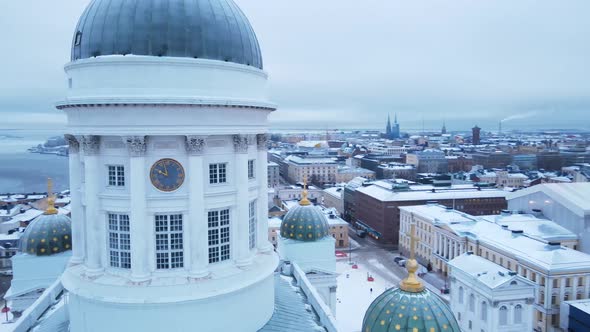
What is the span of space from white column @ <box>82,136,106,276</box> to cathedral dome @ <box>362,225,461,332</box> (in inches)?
492

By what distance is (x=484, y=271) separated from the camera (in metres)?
49.3

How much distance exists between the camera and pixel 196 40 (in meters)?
20.0

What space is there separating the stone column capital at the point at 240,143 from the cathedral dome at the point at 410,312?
364 inches

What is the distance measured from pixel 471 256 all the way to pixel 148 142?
145 ft

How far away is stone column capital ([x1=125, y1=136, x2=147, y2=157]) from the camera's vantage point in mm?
19391

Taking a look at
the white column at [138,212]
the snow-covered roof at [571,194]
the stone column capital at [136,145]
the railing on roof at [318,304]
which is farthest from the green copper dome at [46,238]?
the snow-covered roof at [571,194]

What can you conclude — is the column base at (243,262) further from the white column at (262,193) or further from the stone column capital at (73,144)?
the stone column capital at (73,144)

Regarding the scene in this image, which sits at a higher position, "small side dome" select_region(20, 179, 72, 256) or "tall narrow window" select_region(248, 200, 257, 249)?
"tall narrow window" select_region(248, 200, 257, 249)

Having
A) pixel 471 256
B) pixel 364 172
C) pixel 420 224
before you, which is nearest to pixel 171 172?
pixel 471 256

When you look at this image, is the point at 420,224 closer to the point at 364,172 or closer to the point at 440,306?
the point at 440,306

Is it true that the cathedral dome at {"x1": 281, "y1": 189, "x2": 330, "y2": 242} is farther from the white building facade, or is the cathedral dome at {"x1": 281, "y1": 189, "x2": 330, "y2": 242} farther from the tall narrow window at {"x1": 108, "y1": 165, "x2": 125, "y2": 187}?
the tall narrow window at {"x1": 108, "y1": 165, "x2": 125, "y2": 187}

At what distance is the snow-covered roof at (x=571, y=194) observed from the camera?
2638 inches

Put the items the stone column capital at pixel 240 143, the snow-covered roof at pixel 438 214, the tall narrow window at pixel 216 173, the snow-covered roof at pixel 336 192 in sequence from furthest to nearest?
the snow-covered roof at pixel 336 192, the snow-covered roof at pixel 438 214, the stone column capital at pixel 240 143, the tall narrow window at pixel 216 173

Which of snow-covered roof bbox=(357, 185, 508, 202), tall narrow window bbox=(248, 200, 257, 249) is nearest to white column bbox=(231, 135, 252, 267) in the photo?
tall narrow window bbox=(248, 200, 257, 249)
